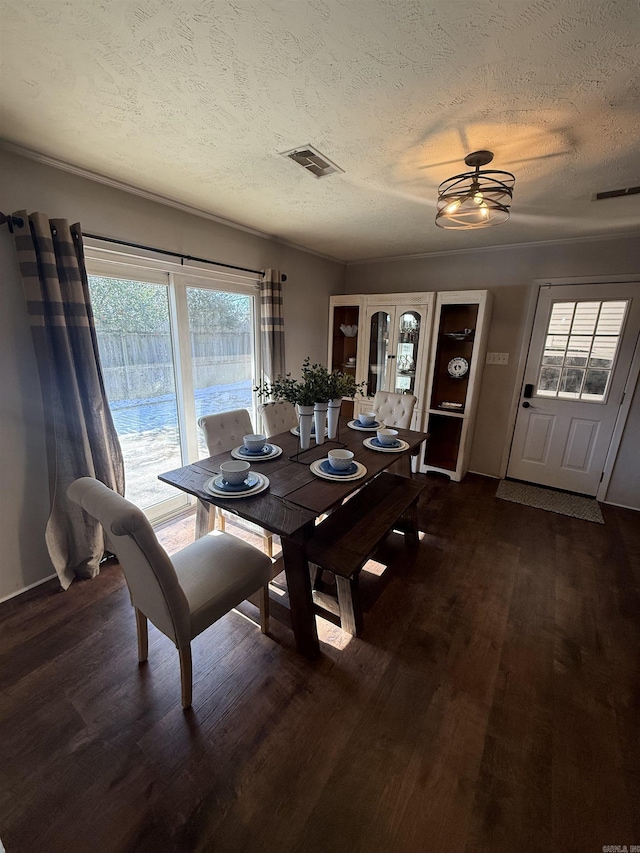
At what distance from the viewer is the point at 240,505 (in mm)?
1538

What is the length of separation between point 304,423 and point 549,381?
2678 mm

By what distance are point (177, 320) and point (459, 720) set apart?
2879mm

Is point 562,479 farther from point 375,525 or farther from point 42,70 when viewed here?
point 42,70

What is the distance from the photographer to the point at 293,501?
1584 millimetres

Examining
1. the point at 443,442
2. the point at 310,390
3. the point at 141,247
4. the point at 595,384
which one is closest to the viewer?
the point at 310,390

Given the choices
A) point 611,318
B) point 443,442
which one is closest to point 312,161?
point 611,318

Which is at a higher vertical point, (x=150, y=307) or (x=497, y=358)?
(x=150, y=307)

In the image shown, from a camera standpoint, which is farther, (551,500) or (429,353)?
(429,353)

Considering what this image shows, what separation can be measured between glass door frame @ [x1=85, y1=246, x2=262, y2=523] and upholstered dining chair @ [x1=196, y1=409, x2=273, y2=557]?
57 centimetres

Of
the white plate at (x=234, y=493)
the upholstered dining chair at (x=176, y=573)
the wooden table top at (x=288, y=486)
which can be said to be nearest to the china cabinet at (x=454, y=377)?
the wooden table top at (x=288, y=486)

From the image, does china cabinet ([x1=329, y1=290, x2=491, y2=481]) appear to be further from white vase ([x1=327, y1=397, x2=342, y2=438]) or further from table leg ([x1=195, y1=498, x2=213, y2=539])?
table leg ([x1=195, y1=498, x2=213, y2=539])

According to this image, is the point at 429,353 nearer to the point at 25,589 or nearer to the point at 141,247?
the point at 141,247

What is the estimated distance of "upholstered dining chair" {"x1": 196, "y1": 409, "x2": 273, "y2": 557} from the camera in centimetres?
221

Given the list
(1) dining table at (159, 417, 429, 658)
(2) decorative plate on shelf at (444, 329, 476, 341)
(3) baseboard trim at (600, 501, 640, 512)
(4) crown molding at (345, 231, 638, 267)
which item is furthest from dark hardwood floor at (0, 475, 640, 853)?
(4) crown molding at (345, 231, 638, 267)
